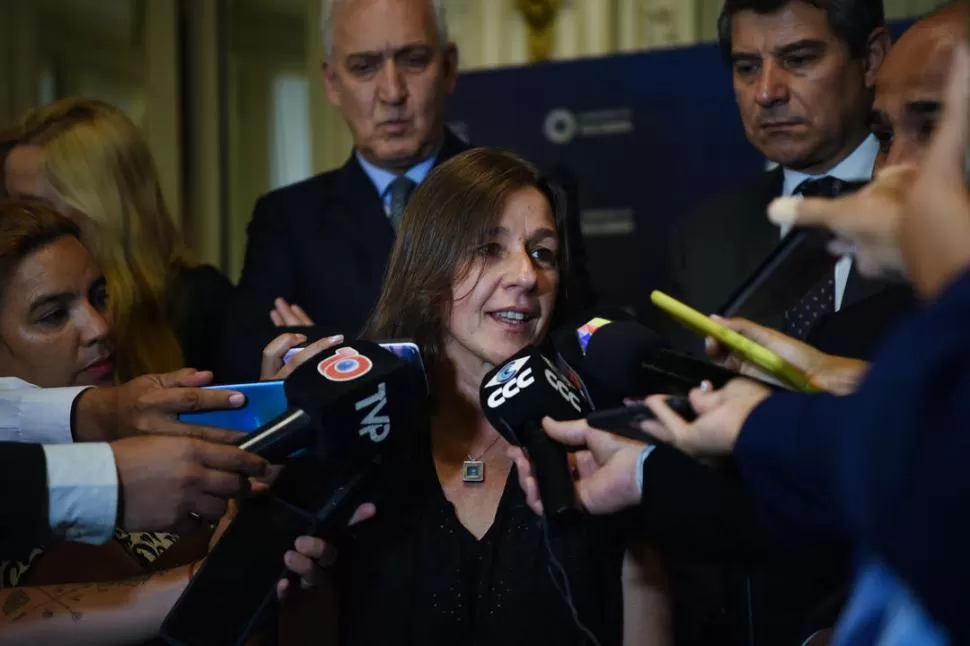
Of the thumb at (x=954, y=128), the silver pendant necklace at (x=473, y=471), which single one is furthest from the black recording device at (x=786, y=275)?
the silver pendant necklace at (x=473, y=471)

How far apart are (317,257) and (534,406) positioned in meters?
1.15

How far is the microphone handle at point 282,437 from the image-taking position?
1602 millimetres

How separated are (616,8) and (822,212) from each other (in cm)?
282

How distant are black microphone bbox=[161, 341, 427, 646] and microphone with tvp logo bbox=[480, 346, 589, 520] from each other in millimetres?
118

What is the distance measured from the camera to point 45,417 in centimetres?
201

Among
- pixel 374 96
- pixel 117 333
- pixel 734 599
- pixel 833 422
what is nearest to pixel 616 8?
pixel 374 96

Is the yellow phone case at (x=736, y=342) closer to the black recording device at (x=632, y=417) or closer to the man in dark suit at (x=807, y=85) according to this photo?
the black recording device at (x=632, y=417)

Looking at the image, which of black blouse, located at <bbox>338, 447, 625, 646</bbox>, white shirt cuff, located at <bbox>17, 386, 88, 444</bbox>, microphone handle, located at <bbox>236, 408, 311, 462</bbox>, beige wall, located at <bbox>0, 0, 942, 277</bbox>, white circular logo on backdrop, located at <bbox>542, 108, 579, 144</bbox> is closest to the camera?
microphone handle, located at <bbox>236, 408, 311, 462</bbox>

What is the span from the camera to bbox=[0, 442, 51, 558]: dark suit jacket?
159 centimetres

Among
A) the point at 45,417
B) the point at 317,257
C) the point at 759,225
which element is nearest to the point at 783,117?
the point at 759,225

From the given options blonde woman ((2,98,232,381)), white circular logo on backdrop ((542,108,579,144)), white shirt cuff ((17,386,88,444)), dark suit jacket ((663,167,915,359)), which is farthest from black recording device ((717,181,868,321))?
white circular logo on backdrop ((542,108,579,144))

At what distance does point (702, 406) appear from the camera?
1.36m

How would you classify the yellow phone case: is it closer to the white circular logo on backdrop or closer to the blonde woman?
the blonde woman

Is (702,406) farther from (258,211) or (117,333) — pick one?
(258,211)
